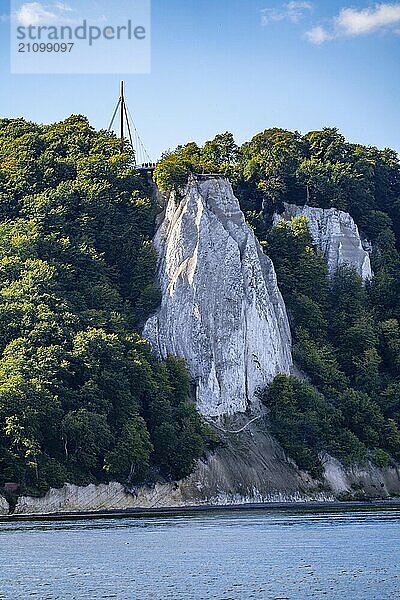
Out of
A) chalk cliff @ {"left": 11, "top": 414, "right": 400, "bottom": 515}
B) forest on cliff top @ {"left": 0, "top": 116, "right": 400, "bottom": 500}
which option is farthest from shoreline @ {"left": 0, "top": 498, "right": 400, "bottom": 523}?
forest on cliff top @ {"left": 0, "top": 116, "right": 400, "bottom": 500}

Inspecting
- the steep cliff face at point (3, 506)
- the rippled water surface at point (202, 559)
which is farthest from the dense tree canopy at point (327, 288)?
the steep cliff face at point (3, 506)

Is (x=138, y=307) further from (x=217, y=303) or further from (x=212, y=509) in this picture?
(x=212, y=509)

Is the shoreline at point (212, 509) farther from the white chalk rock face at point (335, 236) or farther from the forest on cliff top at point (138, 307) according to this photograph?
the white chalk rock face at point (335, 236)

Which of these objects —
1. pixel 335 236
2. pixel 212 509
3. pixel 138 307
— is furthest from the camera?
pixel 335 236

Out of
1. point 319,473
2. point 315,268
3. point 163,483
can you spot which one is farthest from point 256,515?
point 315,268

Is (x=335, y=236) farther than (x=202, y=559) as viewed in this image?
Yes

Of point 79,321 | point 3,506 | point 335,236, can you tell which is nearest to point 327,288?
point 335,236

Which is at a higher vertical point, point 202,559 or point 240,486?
point 240,486
